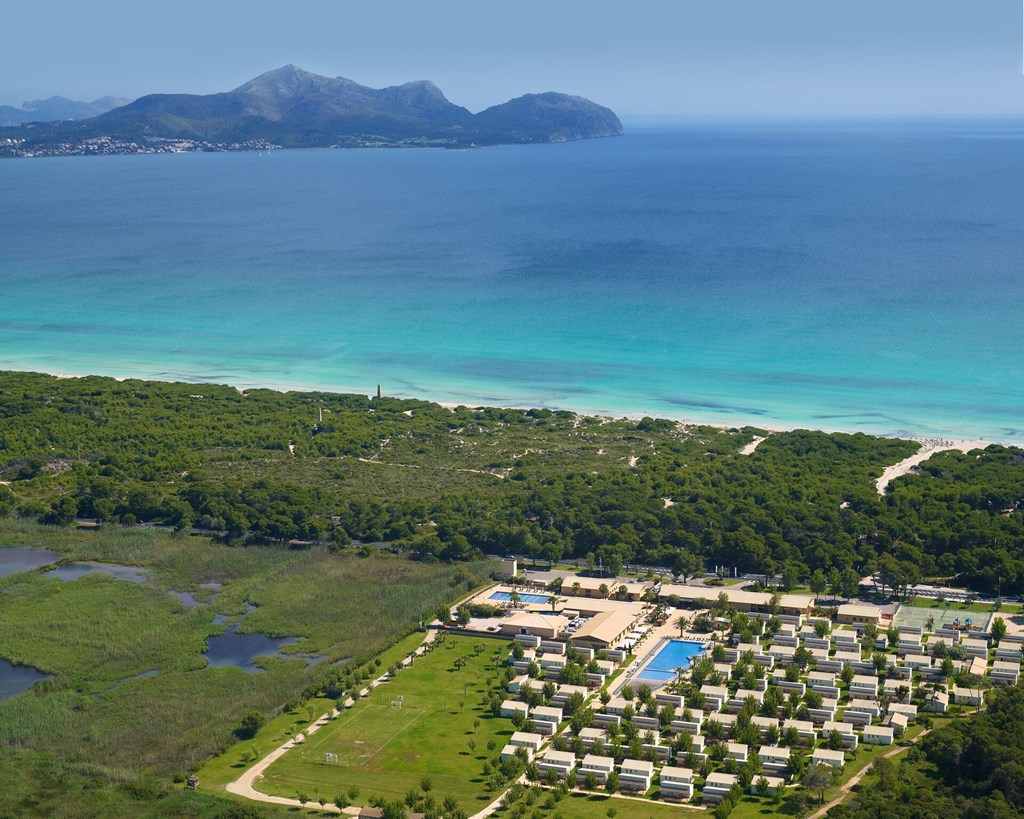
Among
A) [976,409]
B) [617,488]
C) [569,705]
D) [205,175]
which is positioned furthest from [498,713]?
[205,175]

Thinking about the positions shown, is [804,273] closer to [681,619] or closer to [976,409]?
[976,409]

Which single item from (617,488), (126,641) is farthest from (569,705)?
(617,488)

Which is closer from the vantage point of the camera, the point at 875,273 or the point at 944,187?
the point at 875,273

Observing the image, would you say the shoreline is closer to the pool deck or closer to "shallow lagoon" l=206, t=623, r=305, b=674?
the pool deck

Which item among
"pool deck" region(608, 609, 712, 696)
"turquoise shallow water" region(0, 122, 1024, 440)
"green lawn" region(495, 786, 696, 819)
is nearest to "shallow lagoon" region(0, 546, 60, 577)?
"pool deck" region(608, 609, 712, 696)

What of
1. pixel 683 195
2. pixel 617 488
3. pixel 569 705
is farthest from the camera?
pixel 683 195

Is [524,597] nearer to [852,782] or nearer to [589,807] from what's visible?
[589,807]

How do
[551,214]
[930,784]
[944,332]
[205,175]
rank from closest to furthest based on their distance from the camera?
[930,784], [944,332], [551,214], [205,175]

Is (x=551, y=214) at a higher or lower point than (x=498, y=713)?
higher
